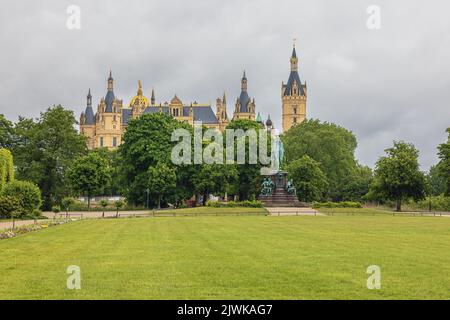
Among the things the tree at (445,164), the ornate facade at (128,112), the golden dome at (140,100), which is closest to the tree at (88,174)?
the tree at (445,164)

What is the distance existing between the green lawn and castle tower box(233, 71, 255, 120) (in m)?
134

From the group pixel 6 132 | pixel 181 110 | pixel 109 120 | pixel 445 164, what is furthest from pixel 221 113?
pixel 445 164

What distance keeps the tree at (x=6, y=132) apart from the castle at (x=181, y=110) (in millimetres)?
72807

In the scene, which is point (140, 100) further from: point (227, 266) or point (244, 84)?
point (227, 266)

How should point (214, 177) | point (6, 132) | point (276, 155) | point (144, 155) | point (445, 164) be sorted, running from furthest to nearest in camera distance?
point (6, 132)
point (144, 155)
point (276, 155)
point (214, 177)
point (445, 164)

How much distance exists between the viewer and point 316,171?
80.4m

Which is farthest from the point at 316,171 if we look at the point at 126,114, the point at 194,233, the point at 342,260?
the point at 126,114

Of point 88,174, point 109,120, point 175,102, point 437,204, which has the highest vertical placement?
point 175,102

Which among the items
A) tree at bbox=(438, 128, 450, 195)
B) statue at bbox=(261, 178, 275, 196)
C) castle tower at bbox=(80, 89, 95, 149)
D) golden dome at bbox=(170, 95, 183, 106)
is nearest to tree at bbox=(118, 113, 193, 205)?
statue at bbox=(261, 178, 275, 196)

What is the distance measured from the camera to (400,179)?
2744 inches

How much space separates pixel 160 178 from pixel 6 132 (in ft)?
71.5

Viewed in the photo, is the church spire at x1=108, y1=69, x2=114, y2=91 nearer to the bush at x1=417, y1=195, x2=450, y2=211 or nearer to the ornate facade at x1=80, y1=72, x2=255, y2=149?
the ornate facade at x1=80, y1=72, x2=255, y2=149
